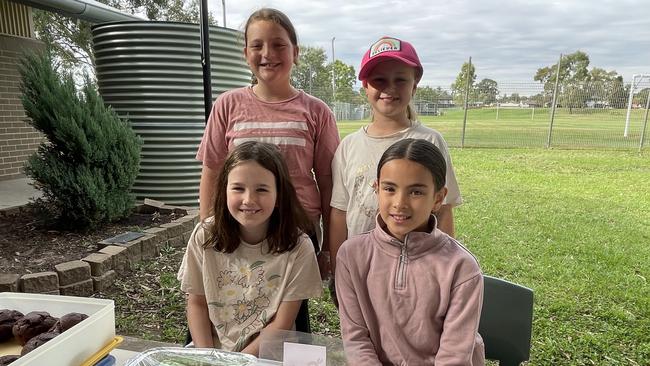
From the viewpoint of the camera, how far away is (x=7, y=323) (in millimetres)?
1198

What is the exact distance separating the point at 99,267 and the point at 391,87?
2769 millimetres

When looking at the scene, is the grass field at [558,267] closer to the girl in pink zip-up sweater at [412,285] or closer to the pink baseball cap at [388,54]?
the girl in pink zip-up sweater at [412,285]

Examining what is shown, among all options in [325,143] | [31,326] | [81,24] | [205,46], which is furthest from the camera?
[81,24]

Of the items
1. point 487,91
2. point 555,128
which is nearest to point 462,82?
point 487,91

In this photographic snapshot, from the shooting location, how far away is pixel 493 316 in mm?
1660

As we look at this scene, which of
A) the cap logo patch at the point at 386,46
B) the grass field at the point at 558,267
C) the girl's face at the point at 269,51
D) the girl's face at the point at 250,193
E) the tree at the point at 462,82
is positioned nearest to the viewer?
the girl's face at the point at 250,193

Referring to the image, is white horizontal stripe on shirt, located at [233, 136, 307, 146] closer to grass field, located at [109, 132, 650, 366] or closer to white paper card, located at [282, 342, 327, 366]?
white paper card, located at [282, 342, 327, 366]

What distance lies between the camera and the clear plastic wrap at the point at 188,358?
3.79ft

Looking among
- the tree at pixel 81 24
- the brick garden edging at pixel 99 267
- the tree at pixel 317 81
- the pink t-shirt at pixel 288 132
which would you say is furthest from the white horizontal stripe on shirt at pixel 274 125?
the tree at pixel 81 24

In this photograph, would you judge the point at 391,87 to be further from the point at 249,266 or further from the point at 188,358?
the point at 188,358

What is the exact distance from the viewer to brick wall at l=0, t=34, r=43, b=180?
707cm

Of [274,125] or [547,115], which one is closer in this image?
[274,125]

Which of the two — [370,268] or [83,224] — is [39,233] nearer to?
[83,224]

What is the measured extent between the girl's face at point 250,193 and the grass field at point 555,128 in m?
10.8
